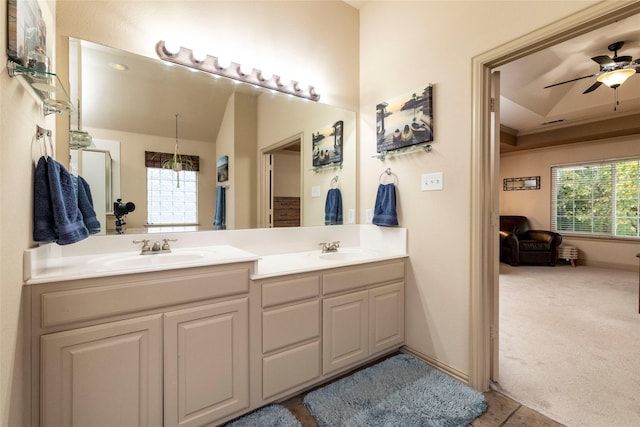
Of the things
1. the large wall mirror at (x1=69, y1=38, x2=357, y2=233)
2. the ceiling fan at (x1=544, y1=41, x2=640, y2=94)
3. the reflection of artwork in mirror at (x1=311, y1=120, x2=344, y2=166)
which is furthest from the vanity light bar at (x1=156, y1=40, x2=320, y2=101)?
the ceiling fan at (x1=544, y1=41, x2=640, y2=94)

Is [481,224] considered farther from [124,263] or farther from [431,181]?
[124,263]

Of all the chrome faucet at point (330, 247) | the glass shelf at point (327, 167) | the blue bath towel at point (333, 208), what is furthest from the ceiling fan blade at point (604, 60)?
the chrome faucet at point (330, 247)

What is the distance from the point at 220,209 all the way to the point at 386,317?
1396 millimetres

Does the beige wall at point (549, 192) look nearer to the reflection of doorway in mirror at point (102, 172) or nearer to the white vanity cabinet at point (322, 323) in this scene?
the white vanity cabinet at point (322, 323)

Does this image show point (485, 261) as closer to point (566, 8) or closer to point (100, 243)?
point (566, 8)

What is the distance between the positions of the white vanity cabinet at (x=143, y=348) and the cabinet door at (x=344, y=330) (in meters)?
0.51

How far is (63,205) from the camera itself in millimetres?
1184

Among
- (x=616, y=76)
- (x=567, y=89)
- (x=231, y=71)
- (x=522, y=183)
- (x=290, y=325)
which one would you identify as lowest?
(x=290, y=325)

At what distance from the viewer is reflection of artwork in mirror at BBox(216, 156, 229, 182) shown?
1.99 m

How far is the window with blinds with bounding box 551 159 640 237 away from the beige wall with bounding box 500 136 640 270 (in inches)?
4.9

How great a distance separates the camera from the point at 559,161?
5.77 meters

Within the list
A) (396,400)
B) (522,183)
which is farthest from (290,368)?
(522,183)

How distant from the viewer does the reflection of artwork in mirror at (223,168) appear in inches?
78.3

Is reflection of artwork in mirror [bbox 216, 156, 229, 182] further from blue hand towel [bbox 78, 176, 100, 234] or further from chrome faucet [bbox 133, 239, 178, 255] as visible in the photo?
blue hand towel [bbox 78, 176, 100, 234]
